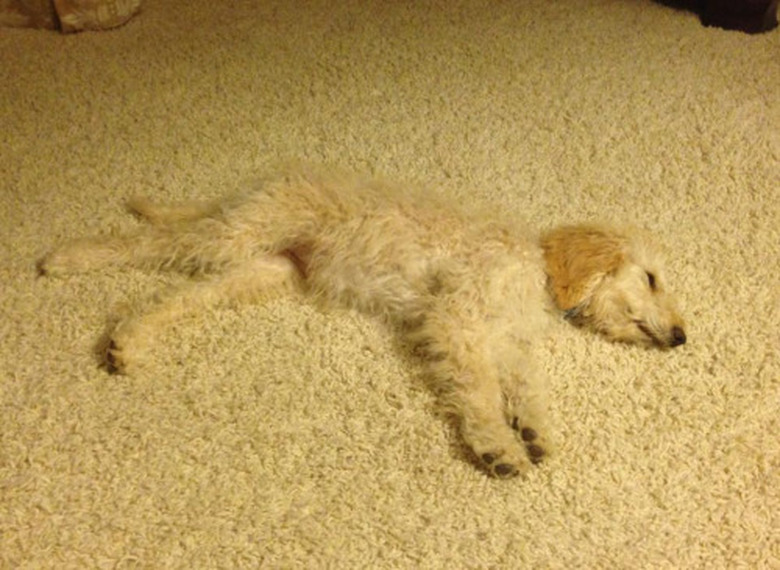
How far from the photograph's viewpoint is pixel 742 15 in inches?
102

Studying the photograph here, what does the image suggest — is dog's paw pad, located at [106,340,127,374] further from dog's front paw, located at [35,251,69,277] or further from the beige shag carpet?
dog's front paw, located at [35,251,69,277]

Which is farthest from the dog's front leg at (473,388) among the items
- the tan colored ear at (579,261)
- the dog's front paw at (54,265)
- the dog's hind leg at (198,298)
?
the dog's front paw at (54,265)

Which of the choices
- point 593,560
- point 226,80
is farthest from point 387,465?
point 226,80

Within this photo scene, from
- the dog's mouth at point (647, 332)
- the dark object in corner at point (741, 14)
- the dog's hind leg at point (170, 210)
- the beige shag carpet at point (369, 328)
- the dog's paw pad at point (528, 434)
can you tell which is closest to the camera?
the beige shag carpet at point (369, 328)

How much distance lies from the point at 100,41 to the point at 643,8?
6.90 ft

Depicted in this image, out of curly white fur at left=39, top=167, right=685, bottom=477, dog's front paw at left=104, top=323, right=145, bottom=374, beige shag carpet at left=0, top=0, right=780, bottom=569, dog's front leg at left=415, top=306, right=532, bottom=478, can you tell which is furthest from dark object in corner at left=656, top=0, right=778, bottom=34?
dog's front paw at left=104, top=323, right=145, bottom=374

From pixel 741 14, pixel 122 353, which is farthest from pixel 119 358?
pixel 741 14

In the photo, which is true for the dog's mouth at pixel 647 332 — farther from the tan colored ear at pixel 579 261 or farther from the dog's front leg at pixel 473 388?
the dog's front leg at pixel 473 388

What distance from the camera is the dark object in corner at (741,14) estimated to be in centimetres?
255

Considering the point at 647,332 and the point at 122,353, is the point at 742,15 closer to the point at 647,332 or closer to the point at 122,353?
the point at 647,332

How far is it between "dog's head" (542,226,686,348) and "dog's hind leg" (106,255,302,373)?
632 mm

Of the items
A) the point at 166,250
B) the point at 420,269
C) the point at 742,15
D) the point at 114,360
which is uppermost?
the point at 742,15

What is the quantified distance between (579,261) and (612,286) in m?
0.10

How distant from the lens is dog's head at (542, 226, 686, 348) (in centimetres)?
151
